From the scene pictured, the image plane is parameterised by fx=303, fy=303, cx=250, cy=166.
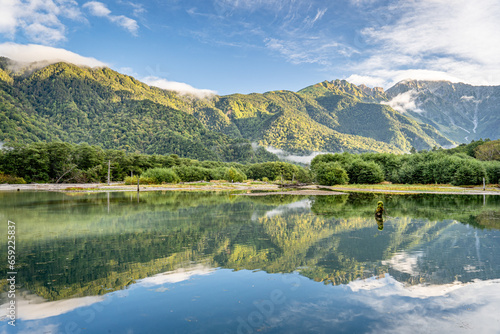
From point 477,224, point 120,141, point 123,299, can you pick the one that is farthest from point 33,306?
point 120,141

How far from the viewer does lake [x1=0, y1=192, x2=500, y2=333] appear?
6484 millimetres

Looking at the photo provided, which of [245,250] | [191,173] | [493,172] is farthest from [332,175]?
[245,250]

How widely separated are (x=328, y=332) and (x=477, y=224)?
18144 mm

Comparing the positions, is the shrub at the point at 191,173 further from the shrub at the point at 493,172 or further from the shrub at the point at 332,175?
the shrub at the point at 493,172

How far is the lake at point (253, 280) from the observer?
6.48 meters

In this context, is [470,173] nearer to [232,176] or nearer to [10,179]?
[232,176]

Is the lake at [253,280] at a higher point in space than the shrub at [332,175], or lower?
lower

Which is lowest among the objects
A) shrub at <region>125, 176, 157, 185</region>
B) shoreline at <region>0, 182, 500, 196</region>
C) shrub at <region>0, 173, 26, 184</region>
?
shoreline at <region>0, 182, 500, 196</region>

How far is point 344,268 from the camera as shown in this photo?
10.1 m

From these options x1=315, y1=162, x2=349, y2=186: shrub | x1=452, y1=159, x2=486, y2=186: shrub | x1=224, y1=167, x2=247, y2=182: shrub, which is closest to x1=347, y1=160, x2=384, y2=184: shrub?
x1=315, y1=162, x2=349, y2=186: shrub

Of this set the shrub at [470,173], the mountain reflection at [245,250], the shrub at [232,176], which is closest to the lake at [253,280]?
the mountain reflection at [245,250]

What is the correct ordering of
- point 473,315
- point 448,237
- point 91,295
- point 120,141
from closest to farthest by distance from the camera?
1. point 473,315
2. point 91,295
3. point 448,237
4. point 120,141

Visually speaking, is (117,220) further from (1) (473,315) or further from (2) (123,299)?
(1) (473,315)

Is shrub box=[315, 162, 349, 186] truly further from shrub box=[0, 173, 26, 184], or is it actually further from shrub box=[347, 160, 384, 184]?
shrub box=[0, 173, 26, 184]
